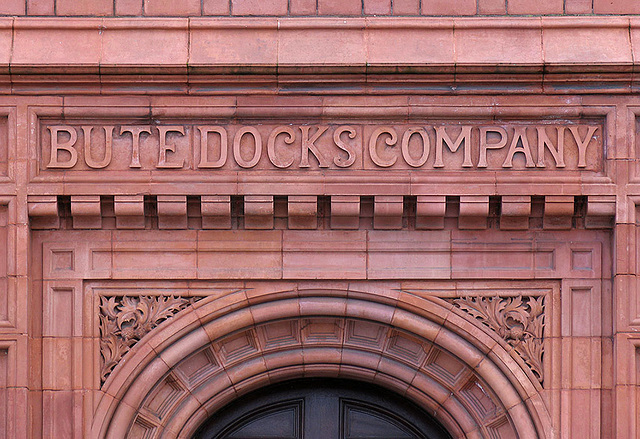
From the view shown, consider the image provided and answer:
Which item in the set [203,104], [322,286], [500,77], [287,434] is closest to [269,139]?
[203,104]

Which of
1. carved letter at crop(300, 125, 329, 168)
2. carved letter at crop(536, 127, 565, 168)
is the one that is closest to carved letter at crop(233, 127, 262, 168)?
carved letter at crop(300, 125, 329, 168)

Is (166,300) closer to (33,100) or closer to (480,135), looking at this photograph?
(33,100)

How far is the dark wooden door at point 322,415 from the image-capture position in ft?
26.2

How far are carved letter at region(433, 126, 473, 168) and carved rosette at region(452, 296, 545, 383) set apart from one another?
104cm

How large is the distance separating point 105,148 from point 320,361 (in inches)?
91.9

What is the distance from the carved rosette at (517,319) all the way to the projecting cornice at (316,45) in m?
1.74

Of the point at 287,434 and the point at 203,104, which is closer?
the point at 203,104

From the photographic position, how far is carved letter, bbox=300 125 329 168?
7.47 metres

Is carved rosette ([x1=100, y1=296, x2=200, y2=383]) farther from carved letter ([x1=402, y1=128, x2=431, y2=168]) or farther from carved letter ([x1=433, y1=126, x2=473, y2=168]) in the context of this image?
carved letter ([x1=433, y1=126, x2=473, y2=168])

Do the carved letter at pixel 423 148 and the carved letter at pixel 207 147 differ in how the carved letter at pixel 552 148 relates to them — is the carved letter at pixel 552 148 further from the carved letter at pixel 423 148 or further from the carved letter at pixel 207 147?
the carved letter at pixel 207 147

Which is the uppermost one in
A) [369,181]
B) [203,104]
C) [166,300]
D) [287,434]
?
[203,104]

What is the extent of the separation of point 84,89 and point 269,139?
1453 millimetres

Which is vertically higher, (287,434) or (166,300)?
(166,300)

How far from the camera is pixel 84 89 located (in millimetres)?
7473
